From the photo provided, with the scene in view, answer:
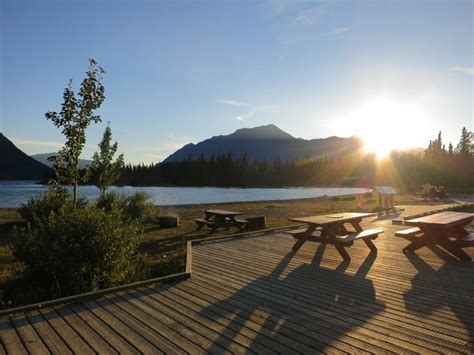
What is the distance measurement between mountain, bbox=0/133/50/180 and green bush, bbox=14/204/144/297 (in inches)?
5848

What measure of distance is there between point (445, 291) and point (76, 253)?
17.8 feet

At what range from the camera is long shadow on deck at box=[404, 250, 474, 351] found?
167 inches

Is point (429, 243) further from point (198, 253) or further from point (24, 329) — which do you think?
point (24, 329)

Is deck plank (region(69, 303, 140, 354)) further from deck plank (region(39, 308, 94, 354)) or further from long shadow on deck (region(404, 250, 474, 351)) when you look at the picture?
long shadow on deck (region(404, 250, 474, 351))

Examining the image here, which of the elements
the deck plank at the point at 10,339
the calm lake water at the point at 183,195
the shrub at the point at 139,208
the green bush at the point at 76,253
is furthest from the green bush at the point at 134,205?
the deck plank at the point at 10,339

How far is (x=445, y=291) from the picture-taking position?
5062 millimetres

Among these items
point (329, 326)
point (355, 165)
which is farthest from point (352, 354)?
point (355, 165)

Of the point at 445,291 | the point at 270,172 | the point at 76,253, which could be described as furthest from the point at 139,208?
the point at 270,172

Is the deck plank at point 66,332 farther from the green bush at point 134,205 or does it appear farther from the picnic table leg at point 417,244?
the green bush at point 134,205

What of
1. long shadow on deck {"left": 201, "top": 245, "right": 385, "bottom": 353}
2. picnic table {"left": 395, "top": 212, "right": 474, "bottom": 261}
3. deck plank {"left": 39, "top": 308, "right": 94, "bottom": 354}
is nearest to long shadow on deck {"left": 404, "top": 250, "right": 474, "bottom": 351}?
picnic table {"left": 395, "top": 212, "right": 474, "bottom": 261}

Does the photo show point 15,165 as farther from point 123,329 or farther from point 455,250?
point 455,250

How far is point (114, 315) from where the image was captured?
4.09 meters

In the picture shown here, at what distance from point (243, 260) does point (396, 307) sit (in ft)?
10.4

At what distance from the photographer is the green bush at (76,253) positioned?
17.3 ft
